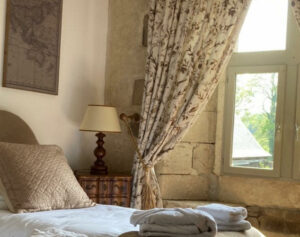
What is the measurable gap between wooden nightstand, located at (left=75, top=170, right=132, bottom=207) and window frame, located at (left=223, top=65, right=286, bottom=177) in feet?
3.18

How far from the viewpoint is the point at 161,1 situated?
4.08 meters

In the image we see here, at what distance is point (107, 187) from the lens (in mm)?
3814

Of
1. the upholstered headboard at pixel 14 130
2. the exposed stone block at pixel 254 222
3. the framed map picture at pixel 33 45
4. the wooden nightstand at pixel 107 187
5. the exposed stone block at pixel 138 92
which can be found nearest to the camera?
the upholstered headboard at pixel 14 130

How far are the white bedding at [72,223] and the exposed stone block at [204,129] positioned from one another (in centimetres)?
158

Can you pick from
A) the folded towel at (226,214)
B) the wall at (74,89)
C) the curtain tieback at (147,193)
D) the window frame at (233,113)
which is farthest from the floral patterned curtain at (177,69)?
the folded towel at (226,214)

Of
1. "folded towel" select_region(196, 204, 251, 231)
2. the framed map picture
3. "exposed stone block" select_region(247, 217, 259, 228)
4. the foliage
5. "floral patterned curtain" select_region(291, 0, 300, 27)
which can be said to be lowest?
"exposed stone block" select_region(247, 217, 259, 228)

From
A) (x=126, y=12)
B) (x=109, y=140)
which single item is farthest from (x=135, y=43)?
(x=109, y=140)

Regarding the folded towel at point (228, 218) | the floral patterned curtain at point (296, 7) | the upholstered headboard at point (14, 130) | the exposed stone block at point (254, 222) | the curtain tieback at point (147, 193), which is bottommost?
the exposed stone block at point (254, 222)

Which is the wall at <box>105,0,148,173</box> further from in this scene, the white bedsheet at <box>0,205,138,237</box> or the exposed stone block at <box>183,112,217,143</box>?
the white bedsheet at <box>0,205,138,237</box>

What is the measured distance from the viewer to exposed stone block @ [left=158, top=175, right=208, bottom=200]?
410 centimetres

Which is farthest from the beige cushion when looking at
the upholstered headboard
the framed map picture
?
the framed map picture

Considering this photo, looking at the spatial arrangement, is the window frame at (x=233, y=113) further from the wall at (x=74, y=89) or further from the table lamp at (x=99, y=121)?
the wall at (x=74, y=89)

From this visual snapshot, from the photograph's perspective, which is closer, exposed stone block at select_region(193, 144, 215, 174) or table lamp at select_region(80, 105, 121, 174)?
table lamp at select_region(80, 105, 121, 174)

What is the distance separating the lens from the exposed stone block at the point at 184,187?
4.10 meters
